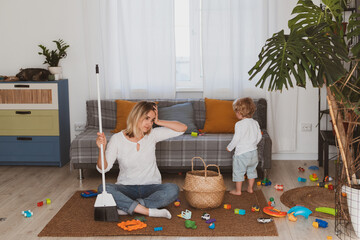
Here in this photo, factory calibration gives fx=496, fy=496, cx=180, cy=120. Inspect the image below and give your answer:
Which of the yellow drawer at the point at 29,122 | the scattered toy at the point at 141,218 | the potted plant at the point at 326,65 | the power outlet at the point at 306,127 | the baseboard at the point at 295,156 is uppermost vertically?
the potted plant at the point at 326,65

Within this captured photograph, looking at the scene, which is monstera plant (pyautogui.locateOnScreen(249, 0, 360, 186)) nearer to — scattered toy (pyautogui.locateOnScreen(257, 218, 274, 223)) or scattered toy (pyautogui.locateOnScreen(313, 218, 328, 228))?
scattered toy (pyautogui.locateOnScreen(313, 218, 328, 228))

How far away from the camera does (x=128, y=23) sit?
17.0ft

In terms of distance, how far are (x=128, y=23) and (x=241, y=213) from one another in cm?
254

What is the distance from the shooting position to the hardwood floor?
3.22m

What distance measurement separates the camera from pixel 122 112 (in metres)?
4.93

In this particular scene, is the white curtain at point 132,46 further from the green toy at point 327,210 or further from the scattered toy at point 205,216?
the green toy at point 327,210

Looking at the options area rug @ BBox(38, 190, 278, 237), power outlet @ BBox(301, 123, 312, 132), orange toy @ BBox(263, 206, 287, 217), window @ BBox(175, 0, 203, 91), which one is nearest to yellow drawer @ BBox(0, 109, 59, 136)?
window @ BBox(175, 0, 203, 91)

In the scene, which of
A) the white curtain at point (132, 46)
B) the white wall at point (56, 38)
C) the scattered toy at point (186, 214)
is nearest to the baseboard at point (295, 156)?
the white wall at point (56, 38)

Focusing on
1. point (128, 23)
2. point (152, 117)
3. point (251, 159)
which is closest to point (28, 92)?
point (128, 23)

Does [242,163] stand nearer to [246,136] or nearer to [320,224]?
[246,136]

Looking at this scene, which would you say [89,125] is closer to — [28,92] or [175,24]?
[28,92]

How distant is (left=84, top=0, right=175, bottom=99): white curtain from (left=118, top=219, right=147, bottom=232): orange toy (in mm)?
2188

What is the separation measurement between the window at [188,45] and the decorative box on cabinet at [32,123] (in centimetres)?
128

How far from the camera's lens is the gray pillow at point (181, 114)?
190 inches
